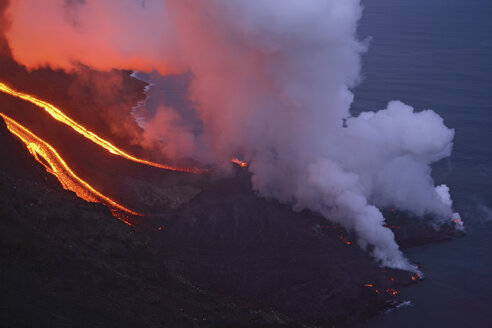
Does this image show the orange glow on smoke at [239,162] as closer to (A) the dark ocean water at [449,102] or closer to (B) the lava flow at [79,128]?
(B) the lava flow at [79,128]

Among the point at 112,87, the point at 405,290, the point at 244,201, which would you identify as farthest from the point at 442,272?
the point at 112,87

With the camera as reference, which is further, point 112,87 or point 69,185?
point 112,87

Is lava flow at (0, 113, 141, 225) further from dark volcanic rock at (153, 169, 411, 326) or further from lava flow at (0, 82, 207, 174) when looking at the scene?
lava flow at (0, 82, 207, 174)

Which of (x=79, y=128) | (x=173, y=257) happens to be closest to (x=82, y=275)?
(x=173, y=257)


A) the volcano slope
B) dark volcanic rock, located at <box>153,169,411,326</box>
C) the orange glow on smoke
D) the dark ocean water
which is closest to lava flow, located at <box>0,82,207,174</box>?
the volcano slope

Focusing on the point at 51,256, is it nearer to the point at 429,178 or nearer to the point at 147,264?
the point at 147,264

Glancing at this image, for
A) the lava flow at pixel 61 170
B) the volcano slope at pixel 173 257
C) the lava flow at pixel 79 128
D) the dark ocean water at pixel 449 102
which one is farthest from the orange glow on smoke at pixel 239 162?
the dark ocean water at pixel 449 102
